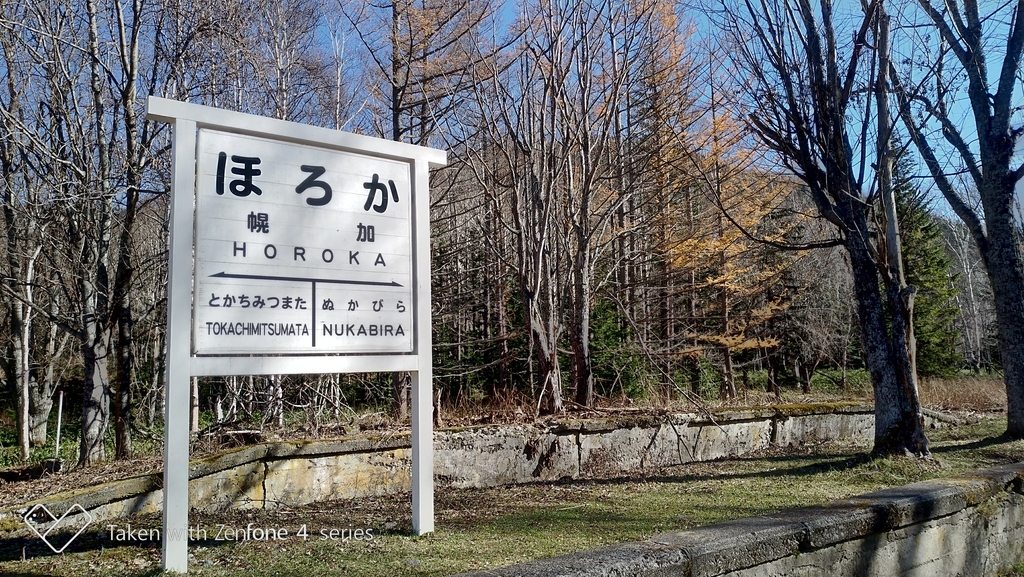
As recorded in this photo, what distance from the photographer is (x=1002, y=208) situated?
931cm

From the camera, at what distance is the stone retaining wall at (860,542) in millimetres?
3100

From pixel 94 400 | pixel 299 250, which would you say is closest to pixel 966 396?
pixel 299 250

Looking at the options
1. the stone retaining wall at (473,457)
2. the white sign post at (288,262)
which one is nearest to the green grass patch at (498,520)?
the stone retaining wall at (473,457)

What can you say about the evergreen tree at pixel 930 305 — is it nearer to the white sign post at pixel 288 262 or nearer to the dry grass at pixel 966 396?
the dry grass at pixel 966 396

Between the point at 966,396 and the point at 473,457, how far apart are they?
13747 mm

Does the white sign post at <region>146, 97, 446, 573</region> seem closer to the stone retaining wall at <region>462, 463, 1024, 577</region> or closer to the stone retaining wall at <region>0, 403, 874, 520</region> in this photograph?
the stone retaining wall at <region>0, 403, 874, 520</region>

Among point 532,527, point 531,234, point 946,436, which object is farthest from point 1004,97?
point 532,527

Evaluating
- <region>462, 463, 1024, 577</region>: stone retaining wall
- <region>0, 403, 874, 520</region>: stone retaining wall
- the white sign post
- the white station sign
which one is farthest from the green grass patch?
the white station sign

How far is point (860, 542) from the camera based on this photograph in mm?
3928

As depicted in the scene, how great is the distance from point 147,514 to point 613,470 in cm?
448

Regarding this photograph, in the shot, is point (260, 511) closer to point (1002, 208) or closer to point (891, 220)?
point (891, 220)

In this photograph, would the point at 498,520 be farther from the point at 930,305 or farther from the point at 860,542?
the point at 930,305

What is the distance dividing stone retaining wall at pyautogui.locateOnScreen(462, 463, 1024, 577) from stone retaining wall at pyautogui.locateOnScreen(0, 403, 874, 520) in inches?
127

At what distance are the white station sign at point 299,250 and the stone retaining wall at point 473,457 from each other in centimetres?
180
